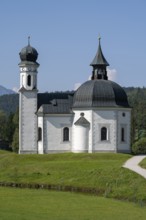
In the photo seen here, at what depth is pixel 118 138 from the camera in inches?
2852

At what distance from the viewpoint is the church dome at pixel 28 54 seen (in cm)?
7588

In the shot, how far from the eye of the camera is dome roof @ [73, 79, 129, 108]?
7188 centimetres

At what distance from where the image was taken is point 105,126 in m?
71.9

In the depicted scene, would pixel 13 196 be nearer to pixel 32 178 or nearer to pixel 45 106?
pixel 32 178

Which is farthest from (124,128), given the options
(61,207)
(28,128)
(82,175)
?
(61,207)

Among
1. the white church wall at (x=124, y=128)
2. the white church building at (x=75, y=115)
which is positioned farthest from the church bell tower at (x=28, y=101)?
the white church wall at (x=124, y=128)

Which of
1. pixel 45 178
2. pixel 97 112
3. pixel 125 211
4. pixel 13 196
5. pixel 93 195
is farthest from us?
pixel 97 112

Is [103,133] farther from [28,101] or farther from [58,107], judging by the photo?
[28,101]

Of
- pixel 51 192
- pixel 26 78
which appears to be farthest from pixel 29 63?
pixel 51 192

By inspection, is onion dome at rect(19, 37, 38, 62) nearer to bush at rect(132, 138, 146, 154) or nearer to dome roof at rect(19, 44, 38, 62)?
dome roof at rect(19, 44, 38, 62)

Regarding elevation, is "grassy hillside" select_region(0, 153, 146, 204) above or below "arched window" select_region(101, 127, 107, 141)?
below

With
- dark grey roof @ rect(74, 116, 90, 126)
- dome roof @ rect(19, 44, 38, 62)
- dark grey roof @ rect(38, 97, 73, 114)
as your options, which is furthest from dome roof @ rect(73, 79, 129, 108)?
dome roof @ rect(19, 44, 38, 62)

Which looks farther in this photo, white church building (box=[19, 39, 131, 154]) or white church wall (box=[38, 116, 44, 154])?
white church wall (box=[38, 116, 44, 154])

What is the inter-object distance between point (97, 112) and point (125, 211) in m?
37.6
